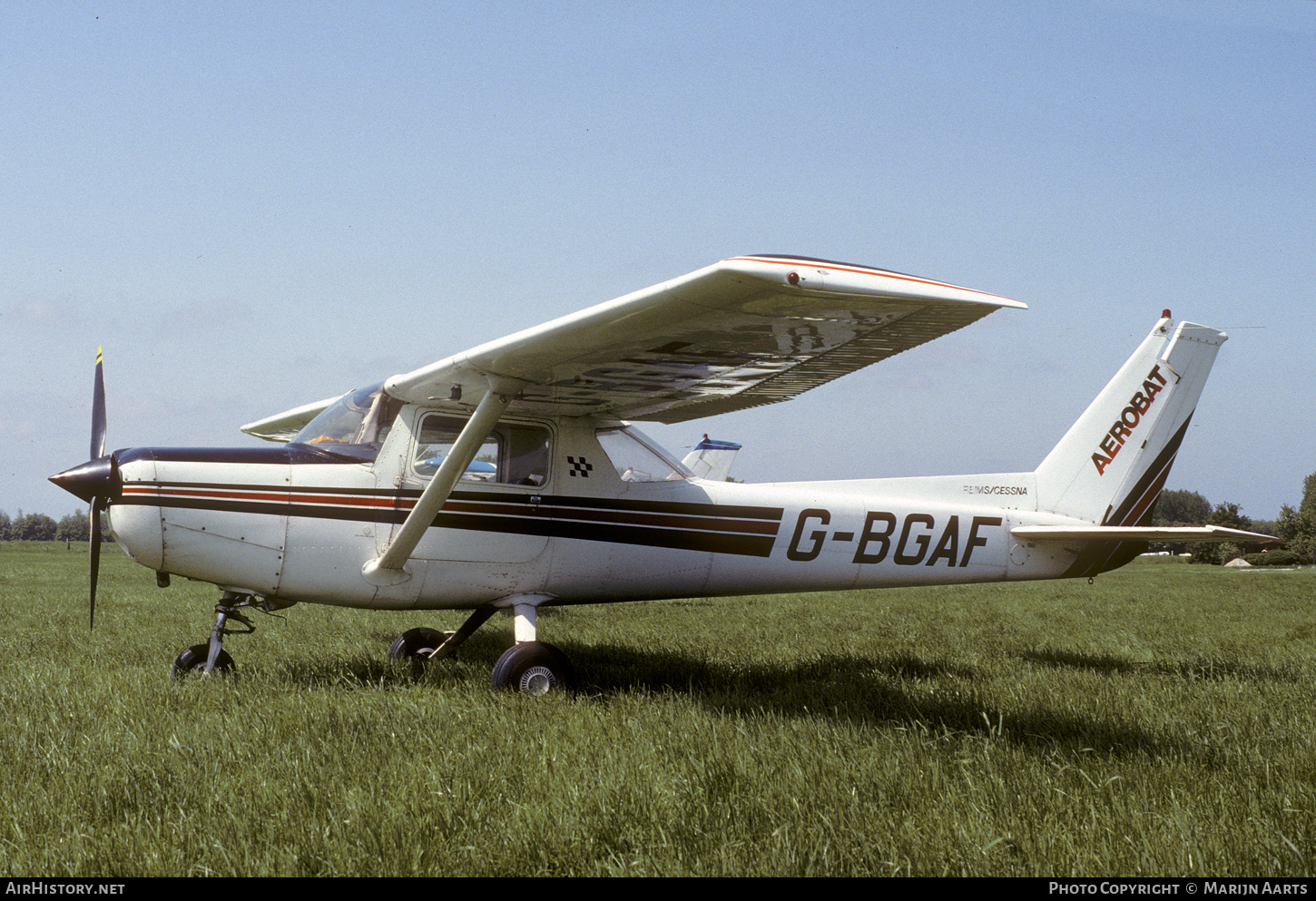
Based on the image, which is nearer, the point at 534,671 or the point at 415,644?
the point at 534,671

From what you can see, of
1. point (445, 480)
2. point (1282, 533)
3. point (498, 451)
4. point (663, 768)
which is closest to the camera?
point (663, 768)

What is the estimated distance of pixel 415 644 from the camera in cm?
808

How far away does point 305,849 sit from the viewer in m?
3.23

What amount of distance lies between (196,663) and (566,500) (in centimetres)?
318

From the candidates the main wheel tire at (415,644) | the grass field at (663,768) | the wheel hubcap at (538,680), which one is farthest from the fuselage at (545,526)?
the main wheel tire at (415,644)

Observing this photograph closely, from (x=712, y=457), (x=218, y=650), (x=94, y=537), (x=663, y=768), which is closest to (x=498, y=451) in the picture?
(x=218, y=650)

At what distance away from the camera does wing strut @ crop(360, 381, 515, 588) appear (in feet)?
19.9

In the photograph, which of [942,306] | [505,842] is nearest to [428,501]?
[505,842]

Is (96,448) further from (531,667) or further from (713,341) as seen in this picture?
(713,341)

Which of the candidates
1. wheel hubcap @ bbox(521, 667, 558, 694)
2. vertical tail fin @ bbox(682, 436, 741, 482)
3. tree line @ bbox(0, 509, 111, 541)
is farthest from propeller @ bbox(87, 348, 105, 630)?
tree line @ bbox(0, 509, 111, 541)

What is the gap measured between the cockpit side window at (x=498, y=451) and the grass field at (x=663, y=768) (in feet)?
5.23
